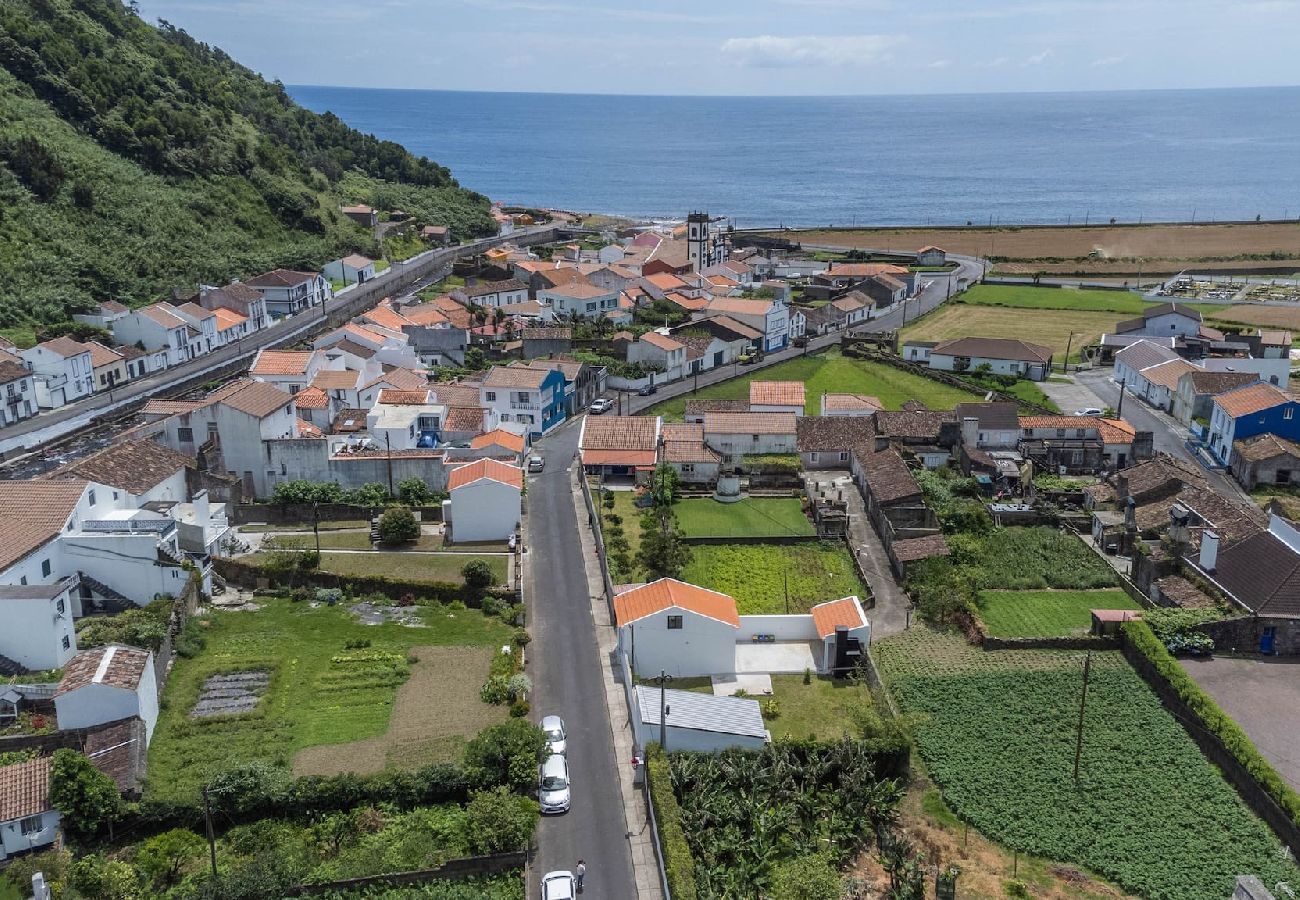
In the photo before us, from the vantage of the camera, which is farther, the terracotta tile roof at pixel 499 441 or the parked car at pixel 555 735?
the terracotta tile roof at pixel 499 441

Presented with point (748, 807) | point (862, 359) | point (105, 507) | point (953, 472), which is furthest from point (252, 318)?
point (748, 807)

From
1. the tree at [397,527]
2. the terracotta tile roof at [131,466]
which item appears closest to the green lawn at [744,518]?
the tree at [397,527]

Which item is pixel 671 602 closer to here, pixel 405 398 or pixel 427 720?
pixel 427 720

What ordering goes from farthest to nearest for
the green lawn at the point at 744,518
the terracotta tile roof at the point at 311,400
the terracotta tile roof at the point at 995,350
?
the terracotta tile roof at the point at 995,350 → the terracotta tile roof at the point at 311,400 → the green lawn at the point at 744,518

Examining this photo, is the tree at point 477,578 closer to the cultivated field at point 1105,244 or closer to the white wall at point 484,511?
the white wall at point 484,511

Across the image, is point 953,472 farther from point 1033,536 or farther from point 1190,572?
point 1190,572

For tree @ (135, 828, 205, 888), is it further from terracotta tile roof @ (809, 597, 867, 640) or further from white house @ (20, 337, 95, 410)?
white house @ (20, 337, 95, 410)
